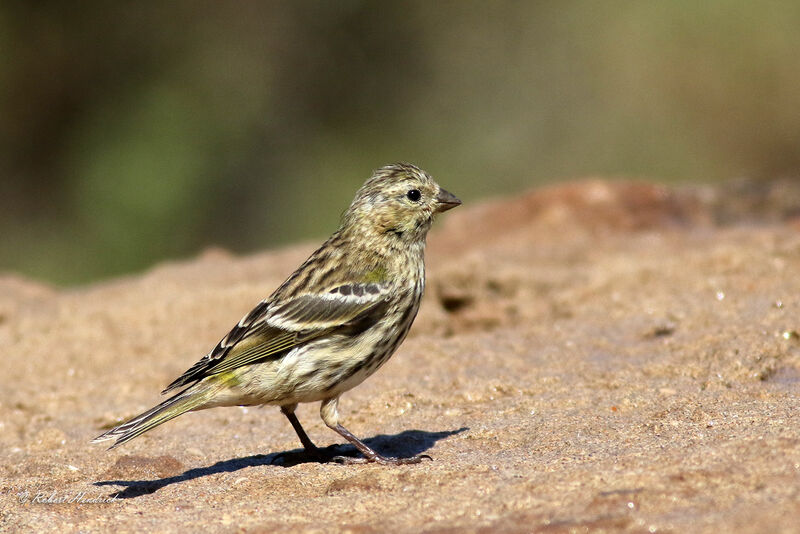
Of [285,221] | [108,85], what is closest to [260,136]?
[285,221]

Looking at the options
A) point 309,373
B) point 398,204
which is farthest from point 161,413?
point 398,204

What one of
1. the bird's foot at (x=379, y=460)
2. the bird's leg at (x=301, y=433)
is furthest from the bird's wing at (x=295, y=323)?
the bird's foot at (x=379, y=460)

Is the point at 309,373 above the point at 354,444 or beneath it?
above

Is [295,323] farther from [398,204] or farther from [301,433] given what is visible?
[398,204]

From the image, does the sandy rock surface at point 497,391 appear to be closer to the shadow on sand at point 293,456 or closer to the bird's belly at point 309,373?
the shadow on sand at point 293,456

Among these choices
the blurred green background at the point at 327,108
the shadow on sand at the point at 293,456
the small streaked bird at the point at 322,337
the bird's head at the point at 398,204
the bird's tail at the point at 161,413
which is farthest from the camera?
the blurred green background at the point at 327,108

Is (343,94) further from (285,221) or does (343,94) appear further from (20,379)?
(20,379)
